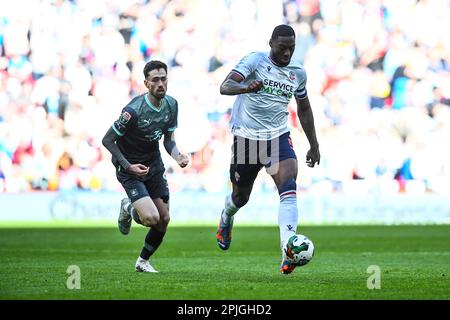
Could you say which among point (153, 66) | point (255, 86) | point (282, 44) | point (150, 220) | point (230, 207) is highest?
point (282, 44)

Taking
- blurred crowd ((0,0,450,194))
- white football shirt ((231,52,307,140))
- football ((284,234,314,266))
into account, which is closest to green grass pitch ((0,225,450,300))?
football ((284,234,314,266))

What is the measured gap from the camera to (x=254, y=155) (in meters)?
9.93

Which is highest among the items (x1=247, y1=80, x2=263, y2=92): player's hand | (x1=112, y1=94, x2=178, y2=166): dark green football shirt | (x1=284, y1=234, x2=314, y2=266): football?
(x1=247, y1=80, x2=263, y2=92): player's hand

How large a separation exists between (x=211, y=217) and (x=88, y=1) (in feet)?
26.8

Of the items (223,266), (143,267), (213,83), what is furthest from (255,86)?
(213,83)

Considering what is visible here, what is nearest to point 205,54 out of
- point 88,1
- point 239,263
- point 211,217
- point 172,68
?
point 172,68

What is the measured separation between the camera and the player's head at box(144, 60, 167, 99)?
9570 millimetres

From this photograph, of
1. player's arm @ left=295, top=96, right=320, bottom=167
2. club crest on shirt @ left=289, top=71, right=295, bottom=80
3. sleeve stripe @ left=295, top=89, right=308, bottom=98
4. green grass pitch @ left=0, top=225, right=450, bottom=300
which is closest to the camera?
green grass pitch @ left=0, top=225, right=450, bottom=300

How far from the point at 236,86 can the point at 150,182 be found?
169cm

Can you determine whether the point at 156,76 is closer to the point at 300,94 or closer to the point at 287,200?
the point at 300,94

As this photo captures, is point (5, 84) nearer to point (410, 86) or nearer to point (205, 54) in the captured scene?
point (205, 54)

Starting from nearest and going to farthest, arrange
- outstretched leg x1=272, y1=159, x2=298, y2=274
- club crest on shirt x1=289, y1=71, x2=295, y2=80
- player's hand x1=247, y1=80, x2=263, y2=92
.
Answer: player's hand x1=247, y1=80, x2=263, y2=92 < outstretched leg x1=272, y1=159, x2=298, y2=274 < club crest on shirt x1=289, y1=71, x2=295, y2=80

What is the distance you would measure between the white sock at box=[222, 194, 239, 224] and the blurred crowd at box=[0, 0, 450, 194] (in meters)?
14.5

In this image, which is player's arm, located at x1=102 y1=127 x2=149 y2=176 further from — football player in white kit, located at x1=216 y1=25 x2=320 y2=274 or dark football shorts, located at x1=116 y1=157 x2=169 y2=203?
football player in white kit, located at x1=216 y1=25 x2=320 y2=274
